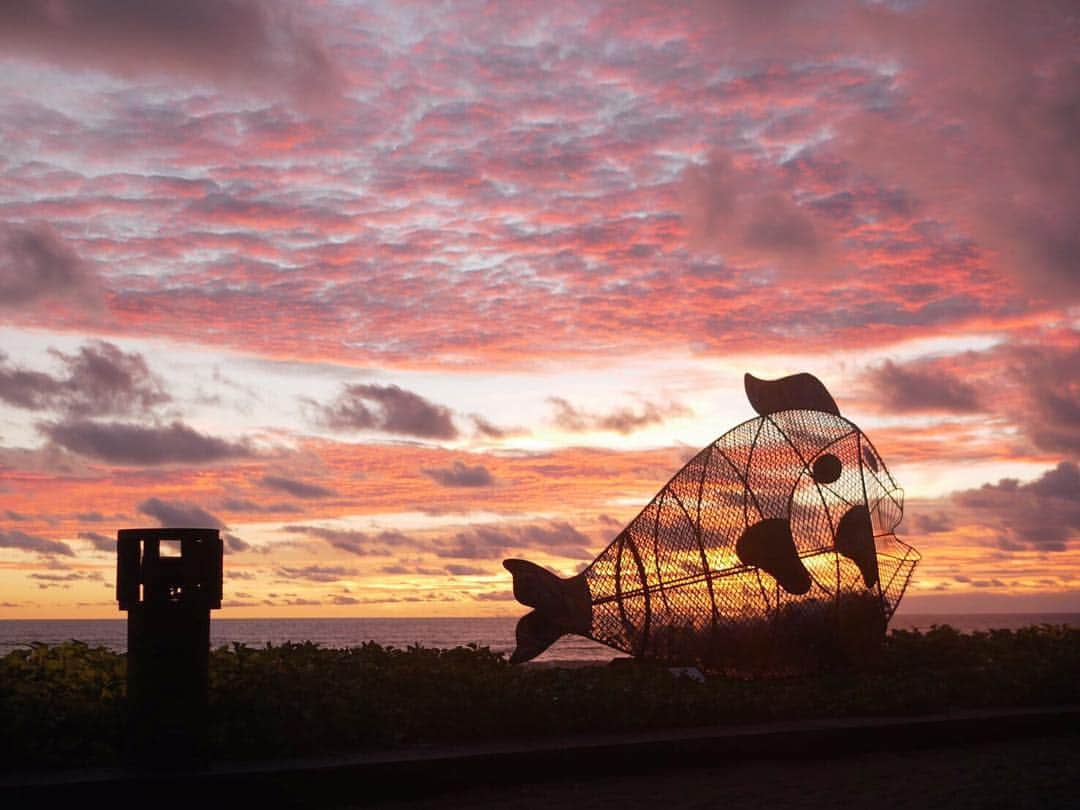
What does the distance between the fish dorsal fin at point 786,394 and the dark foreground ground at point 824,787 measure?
4213mm

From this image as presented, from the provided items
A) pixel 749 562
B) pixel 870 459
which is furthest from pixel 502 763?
pixel 870 459

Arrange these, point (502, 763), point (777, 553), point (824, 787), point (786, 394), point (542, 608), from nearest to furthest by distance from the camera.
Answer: point (502, 763)
point (824, 787)
point (777, 553)
point (542, 608)
point (786, 394)

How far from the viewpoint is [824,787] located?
9602 millimetres

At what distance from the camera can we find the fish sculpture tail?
1317 cm

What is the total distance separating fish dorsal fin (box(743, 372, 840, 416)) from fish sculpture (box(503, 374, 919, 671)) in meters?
0.02

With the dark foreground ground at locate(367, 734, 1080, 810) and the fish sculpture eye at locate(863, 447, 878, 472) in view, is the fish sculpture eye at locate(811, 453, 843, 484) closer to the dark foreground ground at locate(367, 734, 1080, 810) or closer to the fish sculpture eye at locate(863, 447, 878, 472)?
the fish sculpture eye at locate(863, 447, 878, 472)

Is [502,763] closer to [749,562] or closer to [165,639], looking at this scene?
[165,639]

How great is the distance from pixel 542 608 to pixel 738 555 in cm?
226

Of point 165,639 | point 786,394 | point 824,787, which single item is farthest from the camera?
point 786,394

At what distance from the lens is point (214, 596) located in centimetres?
897

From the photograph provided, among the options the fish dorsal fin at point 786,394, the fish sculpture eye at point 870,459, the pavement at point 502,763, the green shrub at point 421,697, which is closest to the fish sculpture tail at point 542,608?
the green shrub at point 421,697

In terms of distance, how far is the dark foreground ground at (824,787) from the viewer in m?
8.91

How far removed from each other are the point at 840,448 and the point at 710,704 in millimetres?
3817

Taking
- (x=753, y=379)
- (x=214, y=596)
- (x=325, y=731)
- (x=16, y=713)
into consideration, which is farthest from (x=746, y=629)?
(x=16, y=713)
